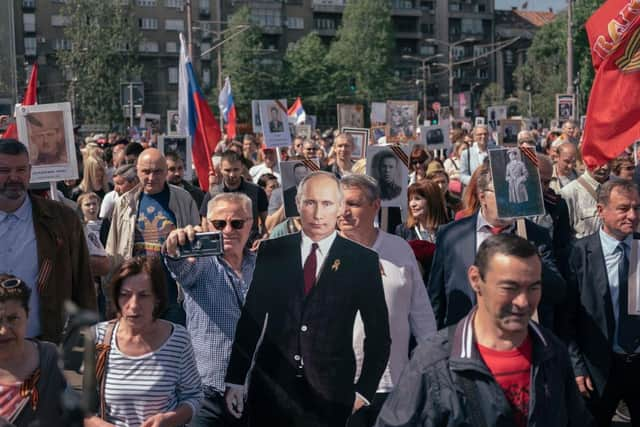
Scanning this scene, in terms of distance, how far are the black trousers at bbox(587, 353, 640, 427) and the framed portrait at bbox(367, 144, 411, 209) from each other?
217 cm

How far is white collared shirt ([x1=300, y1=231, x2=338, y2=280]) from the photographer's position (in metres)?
4.41

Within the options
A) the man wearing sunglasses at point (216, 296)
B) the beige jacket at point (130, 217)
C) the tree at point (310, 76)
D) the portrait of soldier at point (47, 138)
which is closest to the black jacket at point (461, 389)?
the man wearing sunglasses at point (216, 296)

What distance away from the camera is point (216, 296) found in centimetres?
471

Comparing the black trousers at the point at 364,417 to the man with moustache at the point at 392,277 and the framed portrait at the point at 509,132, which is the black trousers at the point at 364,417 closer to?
the man with moustache at the point at 392,277

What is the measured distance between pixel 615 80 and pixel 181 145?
5.15 metres

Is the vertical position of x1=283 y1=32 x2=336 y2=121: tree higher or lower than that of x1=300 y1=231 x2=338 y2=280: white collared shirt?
higher

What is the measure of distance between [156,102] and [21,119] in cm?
7678

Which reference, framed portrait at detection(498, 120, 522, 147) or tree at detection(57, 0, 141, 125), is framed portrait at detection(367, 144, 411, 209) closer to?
framed portrait at detection(498, 120, 522, 147)

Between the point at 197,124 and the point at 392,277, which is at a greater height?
the point at 197,124

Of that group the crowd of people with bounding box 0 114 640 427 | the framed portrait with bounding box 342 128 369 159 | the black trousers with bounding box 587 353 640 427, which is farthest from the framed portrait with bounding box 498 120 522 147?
the black trousers with bounding box 587 353 640 427

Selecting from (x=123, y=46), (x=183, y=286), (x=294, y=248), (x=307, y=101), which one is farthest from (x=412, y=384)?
(x=307, y=101)

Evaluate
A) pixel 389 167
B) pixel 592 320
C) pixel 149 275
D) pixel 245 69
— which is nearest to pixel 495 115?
pixel 389 167

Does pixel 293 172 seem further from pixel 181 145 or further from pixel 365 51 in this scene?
pixel 365 51

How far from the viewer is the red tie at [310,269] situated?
14.4 ft
